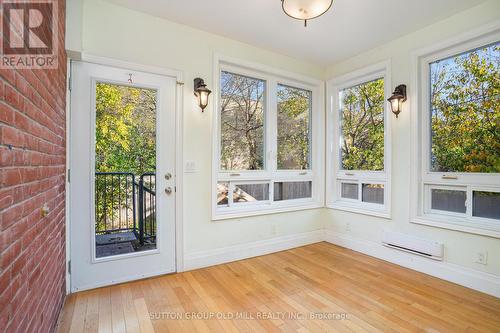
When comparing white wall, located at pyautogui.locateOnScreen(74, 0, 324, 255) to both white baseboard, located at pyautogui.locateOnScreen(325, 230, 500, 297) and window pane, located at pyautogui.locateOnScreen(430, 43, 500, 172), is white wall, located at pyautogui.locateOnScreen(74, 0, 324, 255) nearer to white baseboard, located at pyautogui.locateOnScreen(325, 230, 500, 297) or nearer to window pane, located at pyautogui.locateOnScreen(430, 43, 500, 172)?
white baseboard, located at pyautogui.locateOnScreen(325, 230, 500, 297)

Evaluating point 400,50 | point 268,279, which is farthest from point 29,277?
point 400,50

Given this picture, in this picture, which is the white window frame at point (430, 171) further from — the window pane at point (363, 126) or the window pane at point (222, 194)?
the window pane at point (222, 194)

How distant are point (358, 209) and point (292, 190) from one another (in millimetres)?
945

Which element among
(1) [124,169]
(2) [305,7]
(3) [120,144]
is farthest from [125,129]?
(2) [305,7]

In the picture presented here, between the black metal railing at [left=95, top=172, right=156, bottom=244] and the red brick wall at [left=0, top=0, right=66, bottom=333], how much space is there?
19.4 inches

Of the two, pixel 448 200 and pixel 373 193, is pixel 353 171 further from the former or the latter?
pixel 448 200

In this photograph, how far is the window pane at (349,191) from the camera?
3.75m

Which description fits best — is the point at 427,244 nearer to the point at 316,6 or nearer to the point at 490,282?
the point at 490,282

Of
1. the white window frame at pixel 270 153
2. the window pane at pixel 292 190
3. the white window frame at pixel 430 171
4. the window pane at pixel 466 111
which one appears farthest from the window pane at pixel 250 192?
the window pane at pixel 466 111

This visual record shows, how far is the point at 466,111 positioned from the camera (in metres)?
2.64

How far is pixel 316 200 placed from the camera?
403 cm

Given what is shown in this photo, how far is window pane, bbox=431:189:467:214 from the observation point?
269cm

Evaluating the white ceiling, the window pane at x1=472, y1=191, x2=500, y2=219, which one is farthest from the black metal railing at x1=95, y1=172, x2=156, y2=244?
the window pane at x1=472, y1=191, x2=500, y2=219

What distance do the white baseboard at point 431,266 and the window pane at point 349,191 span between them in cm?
58
